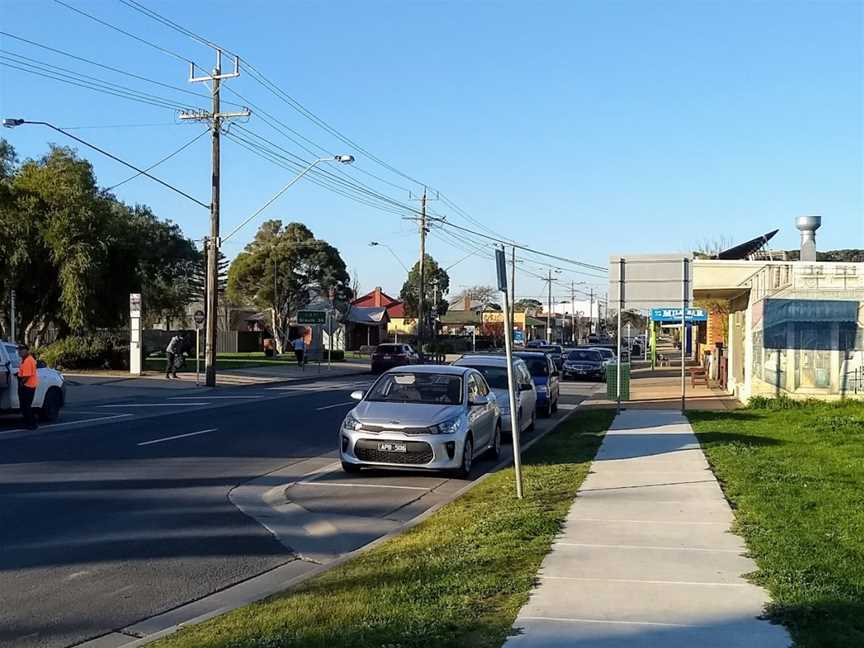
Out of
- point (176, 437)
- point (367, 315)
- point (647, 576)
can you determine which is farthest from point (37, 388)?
point (367, 315)

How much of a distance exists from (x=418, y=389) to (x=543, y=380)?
10037mm

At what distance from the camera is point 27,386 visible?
18266 mm

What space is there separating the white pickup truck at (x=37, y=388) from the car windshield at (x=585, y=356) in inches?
1094

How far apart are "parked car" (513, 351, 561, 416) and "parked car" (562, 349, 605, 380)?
18.6 meters

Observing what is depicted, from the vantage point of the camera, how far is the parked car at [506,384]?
17.4 m

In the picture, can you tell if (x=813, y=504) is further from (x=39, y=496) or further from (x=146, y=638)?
(x=39, y=496)

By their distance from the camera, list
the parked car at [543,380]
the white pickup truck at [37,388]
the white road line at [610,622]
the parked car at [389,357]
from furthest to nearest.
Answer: the parked car at [389,357]
the parked car at [543,380]
the white pickup truck at [37,388]
the white road line at [610,622]

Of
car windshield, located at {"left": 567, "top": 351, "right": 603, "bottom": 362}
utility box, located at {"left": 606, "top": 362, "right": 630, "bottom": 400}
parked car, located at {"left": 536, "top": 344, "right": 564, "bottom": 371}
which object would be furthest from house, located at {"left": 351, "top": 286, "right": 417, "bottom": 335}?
utility box, located at {"left": 606, "top": 362, "right": 630, "bottom": 400}

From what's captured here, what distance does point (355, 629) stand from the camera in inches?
219

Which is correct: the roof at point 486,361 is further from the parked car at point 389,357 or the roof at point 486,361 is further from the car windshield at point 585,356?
the parked car at point 389,357

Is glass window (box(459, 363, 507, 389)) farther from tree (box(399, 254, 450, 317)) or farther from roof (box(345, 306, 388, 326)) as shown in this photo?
tree (box(399, 254, 450, 317))

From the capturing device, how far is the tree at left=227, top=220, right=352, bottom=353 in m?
67.5

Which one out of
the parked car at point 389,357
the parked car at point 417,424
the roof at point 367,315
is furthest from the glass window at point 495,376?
the roof at point 367,315

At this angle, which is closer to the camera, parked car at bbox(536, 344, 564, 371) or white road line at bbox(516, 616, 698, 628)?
white road line at bbox(516, 616, 698, 628)
